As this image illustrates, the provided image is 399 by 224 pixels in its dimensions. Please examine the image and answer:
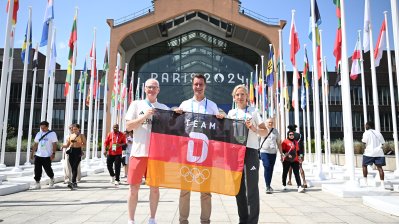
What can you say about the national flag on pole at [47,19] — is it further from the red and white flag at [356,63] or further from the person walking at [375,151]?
the red and white flag at [356,63]

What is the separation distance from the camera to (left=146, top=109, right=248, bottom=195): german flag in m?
4.53

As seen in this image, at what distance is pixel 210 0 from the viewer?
3312cm

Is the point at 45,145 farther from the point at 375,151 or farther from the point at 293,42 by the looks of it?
the point at 293,42

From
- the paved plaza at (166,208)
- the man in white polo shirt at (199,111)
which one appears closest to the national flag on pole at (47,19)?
the paved plaza at (166,208)

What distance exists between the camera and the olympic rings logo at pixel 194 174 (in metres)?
4.52

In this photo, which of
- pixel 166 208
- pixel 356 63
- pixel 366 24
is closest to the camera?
pixel 166 208

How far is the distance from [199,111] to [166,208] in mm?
2936

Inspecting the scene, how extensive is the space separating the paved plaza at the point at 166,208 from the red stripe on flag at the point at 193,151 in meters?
1.46

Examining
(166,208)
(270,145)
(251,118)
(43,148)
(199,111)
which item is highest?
(199,111)

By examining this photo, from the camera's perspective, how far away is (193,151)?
464 cm

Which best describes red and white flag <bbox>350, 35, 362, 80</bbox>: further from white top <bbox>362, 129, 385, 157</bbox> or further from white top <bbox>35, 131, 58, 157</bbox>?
white top <bbox>35, 131, 58, 157</bbox>

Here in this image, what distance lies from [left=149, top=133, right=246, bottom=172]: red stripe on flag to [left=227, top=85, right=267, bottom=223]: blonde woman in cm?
18

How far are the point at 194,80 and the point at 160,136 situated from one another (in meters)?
0.92

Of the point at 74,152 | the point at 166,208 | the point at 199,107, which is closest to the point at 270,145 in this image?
the point at 166,208
